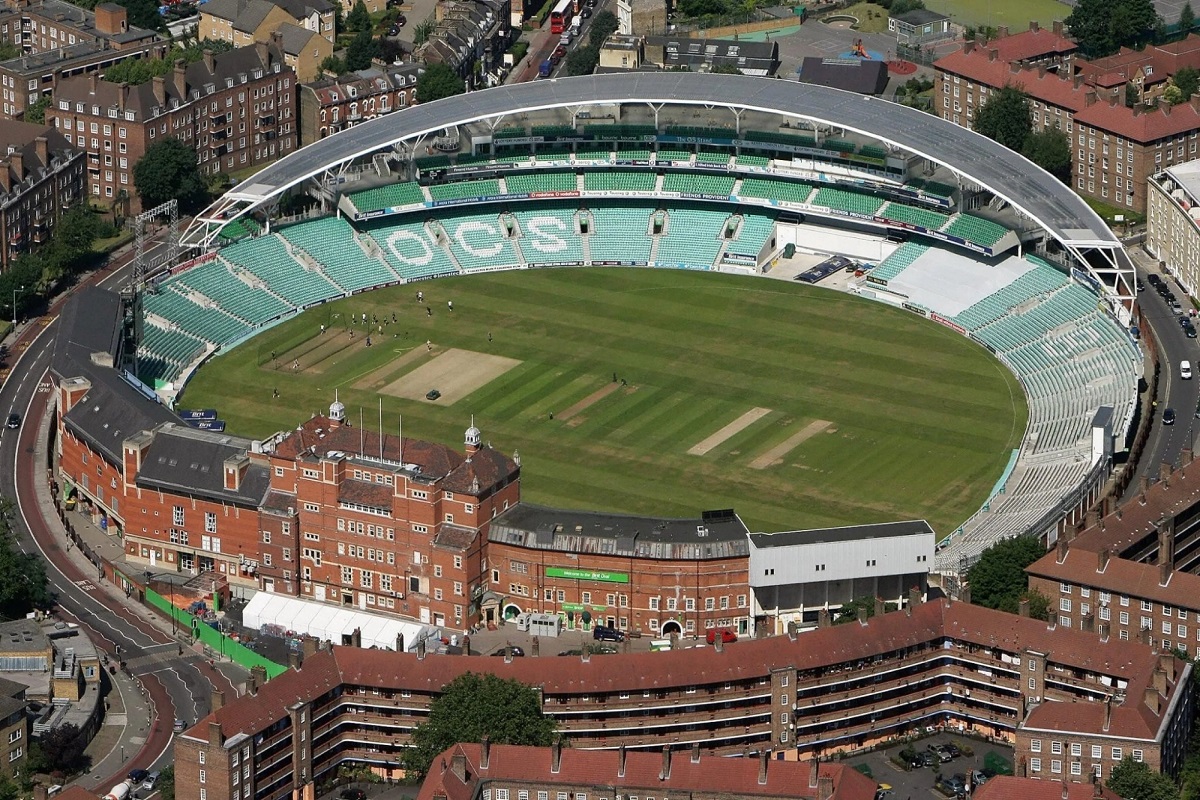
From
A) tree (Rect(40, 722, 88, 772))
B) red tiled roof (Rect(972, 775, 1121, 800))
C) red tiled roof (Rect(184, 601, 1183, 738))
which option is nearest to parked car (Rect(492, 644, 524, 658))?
red tiled roof (Rect(184, 601, 1183, 738))

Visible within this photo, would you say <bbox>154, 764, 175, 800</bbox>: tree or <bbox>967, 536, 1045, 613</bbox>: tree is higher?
<bbox>967, 536, 1045, 613</bbox>: tree

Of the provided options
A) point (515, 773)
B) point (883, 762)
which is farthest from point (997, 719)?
point (515, 773)

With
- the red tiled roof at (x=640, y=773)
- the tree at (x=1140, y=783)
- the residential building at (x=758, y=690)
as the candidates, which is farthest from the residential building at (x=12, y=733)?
the tree at (x=1140, y=783)

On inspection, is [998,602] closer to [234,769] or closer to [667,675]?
[667,675]

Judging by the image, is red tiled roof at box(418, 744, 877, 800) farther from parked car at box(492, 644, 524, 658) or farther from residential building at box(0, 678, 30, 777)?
residential building at box(0, 678, 30, 777)

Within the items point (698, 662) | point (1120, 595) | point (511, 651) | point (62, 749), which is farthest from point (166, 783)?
point (1120, 595)

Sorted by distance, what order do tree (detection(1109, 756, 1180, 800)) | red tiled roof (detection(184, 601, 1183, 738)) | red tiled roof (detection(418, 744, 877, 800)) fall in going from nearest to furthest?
red tiled roof (detection(418, 744, 877, 800)) < tree (detection(1109, 756, 1180, 800)) < red tiled roof (detection(184, 601, 1183, 738))
